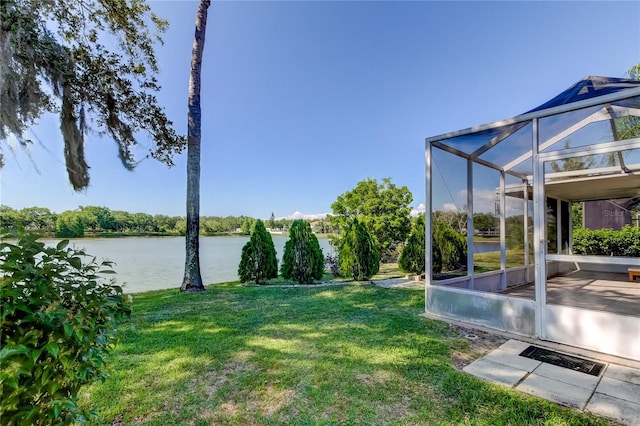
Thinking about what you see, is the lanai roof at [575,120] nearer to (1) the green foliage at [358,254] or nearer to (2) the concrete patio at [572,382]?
(2) the concrete patio at [572,382]

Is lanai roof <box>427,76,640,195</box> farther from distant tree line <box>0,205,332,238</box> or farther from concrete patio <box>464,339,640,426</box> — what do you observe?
distant tree line <box>0,205,332,238</box>

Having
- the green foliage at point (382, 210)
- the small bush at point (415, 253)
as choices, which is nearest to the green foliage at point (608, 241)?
the small bush at point (415, 253)

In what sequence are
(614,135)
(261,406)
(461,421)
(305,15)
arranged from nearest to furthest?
(461,421)
(261,406)
(614,135)
(305,15)

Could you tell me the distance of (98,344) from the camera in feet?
3.84

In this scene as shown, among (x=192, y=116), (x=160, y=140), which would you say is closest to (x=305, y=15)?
(x=192, y=116)

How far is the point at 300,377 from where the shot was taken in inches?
97.0

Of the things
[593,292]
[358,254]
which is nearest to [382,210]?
[358,254]

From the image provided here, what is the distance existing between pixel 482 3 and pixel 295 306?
750cm

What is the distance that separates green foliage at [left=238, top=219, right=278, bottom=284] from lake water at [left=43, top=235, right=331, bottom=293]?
0.87 ft

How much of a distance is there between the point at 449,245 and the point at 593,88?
2677 mm

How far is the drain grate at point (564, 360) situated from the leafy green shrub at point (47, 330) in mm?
3571

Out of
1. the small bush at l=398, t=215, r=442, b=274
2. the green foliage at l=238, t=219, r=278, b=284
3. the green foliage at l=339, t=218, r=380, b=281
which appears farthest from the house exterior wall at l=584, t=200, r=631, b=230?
the green foliage at l=238, t=219, r=278, b=284

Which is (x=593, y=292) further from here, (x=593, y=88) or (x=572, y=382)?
(x=572, y=382)

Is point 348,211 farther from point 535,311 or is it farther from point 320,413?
point 320,413
